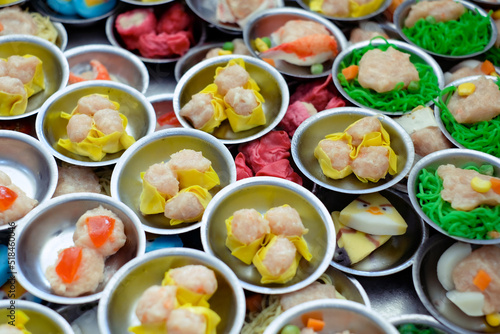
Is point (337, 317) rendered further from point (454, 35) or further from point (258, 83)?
point (454, 35)

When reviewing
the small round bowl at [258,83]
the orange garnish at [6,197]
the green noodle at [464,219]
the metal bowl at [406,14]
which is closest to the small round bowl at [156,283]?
the orange garnish at [6,197]

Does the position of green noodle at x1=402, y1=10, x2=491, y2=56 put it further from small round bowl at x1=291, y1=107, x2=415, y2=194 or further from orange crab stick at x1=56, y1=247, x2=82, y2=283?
orange crab stick at x1=56, y1=247, x2=82, y2=283

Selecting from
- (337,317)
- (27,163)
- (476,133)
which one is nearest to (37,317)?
(27,163)

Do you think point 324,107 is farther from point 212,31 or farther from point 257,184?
point 212,31

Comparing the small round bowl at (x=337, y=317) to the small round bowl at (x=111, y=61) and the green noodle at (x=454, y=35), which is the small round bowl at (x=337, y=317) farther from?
the green noodle at (x=454, y=35)

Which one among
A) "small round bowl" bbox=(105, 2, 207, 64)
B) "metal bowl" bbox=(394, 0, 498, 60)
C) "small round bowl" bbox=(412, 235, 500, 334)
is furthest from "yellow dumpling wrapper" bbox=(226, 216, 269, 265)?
"metal bowl" bbox=(394, 0, 498, 60)

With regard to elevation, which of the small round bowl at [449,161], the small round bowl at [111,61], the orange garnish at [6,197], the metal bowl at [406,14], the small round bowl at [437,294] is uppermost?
the metal bowl at [406,14]
